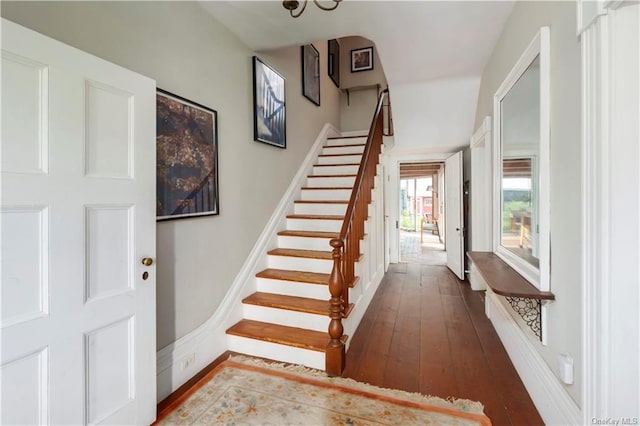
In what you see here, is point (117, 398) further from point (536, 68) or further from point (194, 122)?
point (536, 68)

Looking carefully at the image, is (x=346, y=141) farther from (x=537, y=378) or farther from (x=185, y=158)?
(x=537, y=378)

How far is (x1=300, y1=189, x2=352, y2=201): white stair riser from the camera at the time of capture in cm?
378

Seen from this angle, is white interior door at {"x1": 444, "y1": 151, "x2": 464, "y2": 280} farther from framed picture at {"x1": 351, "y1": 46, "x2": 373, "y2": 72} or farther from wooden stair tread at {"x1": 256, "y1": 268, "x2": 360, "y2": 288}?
framed picture at {"x1": 351, "y1": 46, "x2": 373, "y2": 72}

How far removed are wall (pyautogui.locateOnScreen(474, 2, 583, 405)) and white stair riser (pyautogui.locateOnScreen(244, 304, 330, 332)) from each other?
1477mm

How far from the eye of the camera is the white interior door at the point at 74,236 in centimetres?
112

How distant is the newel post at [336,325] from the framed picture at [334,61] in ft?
14.0

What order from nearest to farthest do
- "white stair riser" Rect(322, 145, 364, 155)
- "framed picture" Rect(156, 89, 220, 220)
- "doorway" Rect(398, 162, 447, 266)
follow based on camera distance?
"framed picture" Rect(156, 89, 220, 220), "white stair riser" Rect(322, 145, 364, 155), "doorway" Rect(398, 162, 447, 266)

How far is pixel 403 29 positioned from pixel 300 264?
232cm

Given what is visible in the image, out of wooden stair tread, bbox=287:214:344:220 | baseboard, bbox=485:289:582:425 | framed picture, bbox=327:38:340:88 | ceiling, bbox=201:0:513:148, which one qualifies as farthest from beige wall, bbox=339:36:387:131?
baseboard, bbox=485:289:582:425

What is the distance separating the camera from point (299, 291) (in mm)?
2711

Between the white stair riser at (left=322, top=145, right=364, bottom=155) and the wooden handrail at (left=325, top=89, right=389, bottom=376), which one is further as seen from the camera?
the white stair riser at (left=322, top=145, right=364, bottom=155)
